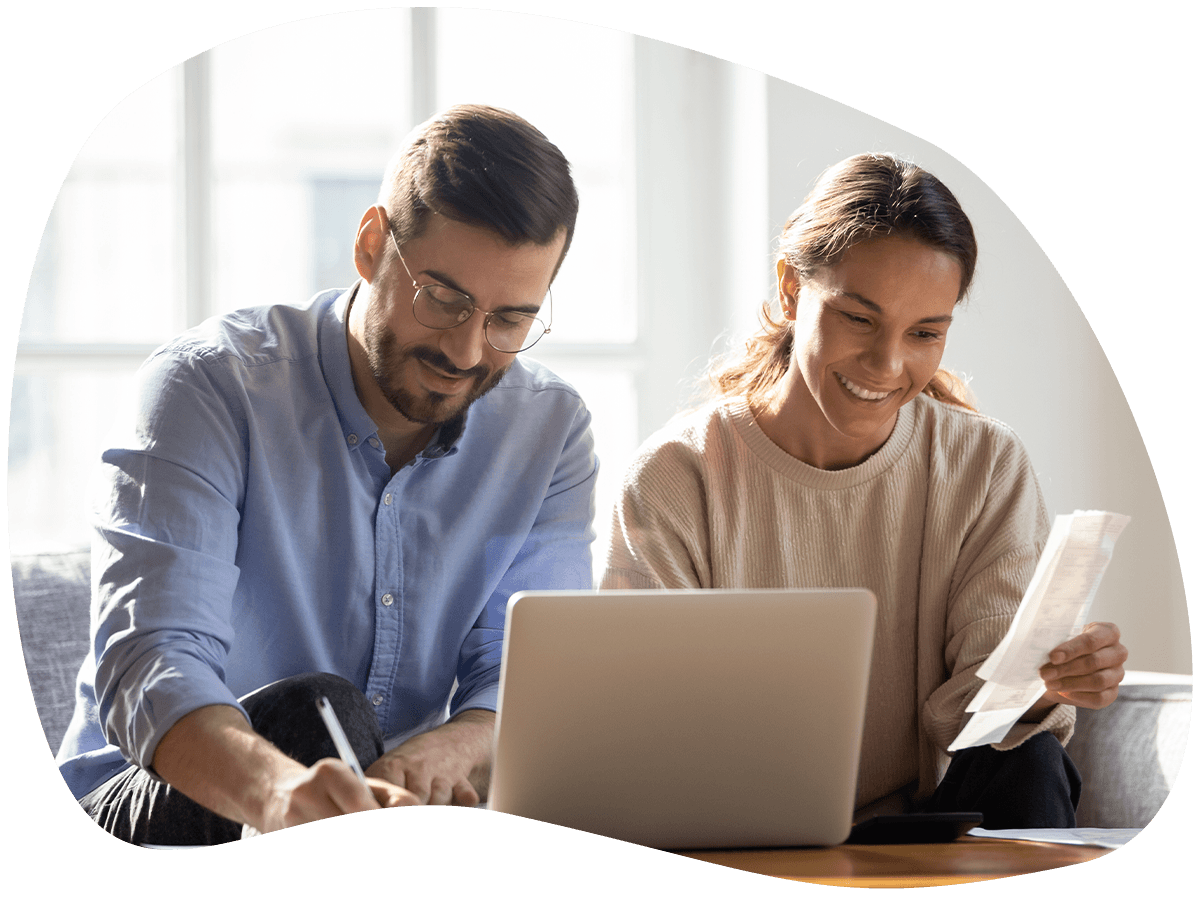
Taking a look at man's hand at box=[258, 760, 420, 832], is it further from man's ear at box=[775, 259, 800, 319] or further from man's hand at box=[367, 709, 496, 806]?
man's ear at box=[775, 259, 800, 319]

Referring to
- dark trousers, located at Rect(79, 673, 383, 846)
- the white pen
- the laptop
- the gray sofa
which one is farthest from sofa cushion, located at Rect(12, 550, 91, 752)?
the laptop

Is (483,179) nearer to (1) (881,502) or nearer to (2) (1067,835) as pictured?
(1) (881,502)

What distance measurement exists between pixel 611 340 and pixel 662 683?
47 cm

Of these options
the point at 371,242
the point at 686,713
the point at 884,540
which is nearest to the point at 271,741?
the point at 686,713

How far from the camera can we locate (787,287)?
1560 millimetres

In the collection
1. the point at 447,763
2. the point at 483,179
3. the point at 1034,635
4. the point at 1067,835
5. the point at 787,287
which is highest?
the point at 483,179

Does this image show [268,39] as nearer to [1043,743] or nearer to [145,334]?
[145,334]

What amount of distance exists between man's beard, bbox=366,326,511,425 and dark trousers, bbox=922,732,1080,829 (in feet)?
2.37

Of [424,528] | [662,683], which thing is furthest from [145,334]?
[662,683]

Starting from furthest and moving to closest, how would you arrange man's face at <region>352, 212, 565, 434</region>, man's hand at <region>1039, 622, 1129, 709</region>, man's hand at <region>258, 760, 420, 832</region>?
man's hand at <region>1039, 622, 1129, 709</region> → man's face at <region>352, 212, 565, 434</region> → man's hand at <region>258, 760, 420, 832</region>

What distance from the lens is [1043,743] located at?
5.12 feet

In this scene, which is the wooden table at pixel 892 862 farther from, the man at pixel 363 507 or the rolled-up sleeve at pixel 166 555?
the rolled-up sleeve at pixel 166 555

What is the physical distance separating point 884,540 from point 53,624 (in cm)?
97

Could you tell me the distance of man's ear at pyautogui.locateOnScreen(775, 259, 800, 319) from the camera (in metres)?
1.55
